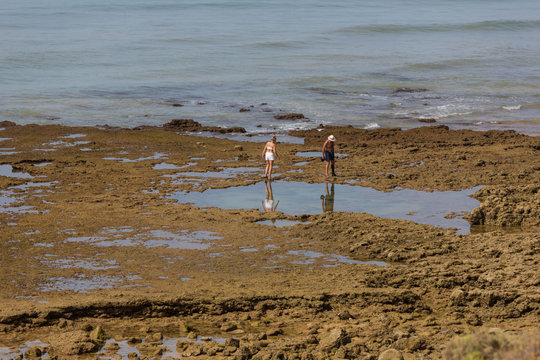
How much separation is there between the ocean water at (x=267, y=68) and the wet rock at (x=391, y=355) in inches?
807

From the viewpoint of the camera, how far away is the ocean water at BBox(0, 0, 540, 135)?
30.9m

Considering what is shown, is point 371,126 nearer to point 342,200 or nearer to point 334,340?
point 342,200

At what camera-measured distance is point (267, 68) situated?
44.4m

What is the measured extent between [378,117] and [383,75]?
12036 millimetres

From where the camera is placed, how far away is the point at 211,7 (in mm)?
89062

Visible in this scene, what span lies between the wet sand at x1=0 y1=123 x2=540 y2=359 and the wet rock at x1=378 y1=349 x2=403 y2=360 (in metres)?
0.51

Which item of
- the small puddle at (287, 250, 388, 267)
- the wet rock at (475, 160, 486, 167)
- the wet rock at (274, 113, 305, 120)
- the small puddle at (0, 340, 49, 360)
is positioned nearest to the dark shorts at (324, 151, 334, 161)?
the wet rock at (475, 160, 486, 167)

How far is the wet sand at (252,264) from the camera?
8805mm

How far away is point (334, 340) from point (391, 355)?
987 mm

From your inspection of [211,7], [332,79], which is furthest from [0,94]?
[211,7]

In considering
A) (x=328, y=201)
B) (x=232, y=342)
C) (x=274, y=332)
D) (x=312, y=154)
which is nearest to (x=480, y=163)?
(x=312, y=154)

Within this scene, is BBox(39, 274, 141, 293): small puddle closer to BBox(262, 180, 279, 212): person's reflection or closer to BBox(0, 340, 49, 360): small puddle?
BBox(0, 340, 49, 360): small puddle

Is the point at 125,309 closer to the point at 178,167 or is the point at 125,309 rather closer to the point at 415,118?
the point at 178,167

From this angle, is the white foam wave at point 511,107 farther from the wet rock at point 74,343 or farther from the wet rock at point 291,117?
the wet rock at point 74,343
